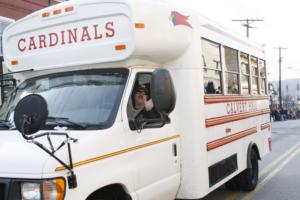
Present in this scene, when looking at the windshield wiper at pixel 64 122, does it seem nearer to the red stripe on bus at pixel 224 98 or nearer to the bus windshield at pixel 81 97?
the bus windshield at pixel 81 97

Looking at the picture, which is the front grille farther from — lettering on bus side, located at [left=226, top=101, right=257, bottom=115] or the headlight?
lettering on bus side, located at [left=226, top=101, right=257, bottom=115]

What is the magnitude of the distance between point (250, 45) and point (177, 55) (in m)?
3.51

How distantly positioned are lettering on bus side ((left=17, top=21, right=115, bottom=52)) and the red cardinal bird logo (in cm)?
85

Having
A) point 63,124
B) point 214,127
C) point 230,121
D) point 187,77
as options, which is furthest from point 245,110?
point 63,124

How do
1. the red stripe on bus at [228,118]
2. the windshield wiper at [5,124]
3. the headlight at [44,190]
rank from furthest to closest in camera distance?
the red stripe on bus at [228,118] < the windshield wiper at [5,124] < the headlight at [44,190]

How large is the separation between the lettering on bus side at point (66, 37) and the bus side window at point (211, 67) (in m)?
1.65

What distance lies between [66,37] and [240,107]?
3.52 m

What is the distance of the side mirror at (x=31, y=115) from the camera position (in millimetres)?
3574

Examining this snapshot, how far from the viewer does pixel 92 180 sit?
12.8 ft

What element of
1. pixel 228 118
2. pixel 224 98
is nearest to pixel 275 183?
pixel 228 118

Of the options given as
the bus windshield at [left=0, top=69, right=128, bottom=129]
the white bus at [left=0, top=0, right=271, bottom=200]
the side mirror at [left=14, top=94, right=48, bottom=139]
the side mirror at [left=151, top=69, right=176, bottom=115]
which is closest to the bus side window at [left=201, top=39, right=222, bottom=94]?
the white bus at [left=0, top=0, right=271, bottom=200]

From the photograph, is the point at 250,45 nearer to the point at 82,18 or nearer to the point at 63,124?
the point at 82,18

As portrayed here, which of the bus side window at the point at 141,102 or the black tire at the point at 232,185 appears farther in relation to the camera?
the black tire at the point at 232,185

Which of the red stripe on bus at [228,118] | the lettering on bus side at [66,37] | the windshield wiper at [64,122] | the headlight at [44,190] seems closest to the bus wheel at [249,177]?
the red stripe on bus at [228,118]
